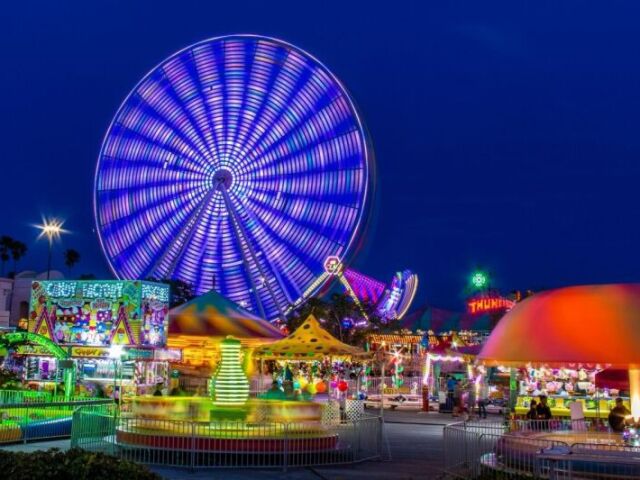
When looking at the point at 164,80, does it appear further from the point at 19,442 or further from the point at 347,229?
the point at 19,442

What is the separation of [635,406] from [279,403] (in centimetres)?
700

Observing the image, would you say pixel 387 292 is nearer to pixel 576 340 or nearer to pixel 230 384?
pixel 230 384

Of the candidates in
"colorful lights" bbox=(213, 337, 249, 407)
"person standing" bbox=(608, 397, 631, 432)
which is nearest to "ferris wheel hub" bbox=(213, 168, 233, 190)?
"colorful lights" bbox=(213, 337, 249, 407)

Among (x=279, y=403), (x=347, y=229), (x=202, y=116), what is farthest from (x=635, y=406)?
(x=202, y=116)

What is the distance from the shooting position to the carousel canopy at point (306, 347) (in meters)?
24.8

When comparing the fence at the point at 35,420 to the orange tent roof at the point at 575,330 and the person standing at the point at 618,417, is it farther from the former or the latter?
the person standing at the point at 618,417

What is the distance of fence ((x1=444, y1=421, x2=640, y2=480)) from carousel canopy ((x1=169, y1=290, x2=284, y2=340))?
1997 centimetres

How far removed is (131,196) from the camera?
148 feet

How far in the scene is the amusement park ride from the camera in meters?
41.2

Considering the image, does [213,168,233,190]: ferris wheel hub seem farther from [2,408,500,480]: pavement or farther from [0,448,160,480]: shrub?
[0,448,160,480]: shrub

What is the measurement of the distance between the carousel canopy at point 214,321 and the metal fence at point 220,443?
18.0 m

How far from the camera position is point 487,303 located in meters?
69.8

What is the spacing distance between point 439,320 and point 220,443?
56.3 m

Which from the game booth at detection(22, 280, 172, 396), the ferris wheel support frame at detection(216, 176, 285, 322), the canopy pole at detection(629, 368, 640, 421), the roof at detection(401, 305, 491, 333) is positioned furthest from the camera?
the roof at detection(401, 305, 491, 333)
